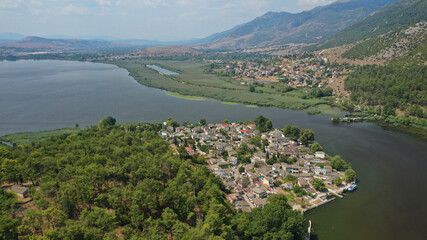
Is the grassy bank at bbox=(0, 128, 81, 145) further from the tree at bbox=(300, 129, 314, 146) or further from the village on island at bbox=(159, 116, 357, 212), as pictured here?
the tree at bbox=(300, 129, 314, 146)

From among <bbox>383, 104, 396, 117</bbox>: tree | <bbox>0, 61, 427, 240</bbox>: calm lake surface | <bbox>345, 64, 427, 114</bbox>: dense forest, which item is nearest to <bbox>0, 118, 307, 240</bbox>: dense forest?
<bbox>0, 61, 427, 240</bbox>: calm lake surface

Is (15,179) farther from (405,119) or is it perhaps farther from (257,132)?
(405,119)

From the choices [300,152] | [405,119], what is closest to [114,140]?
[300,152]

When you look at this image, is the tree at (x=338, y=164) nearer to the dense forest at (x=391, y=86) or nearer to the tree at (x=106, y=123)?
the dense forest at (x=391, y=86)

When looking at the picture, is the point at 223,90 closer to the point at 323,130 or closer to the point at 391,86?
the point at 323,130

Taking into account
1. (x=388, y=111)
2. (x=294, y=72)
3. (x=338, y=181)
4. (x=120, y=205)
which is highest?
(x=294, y=72)

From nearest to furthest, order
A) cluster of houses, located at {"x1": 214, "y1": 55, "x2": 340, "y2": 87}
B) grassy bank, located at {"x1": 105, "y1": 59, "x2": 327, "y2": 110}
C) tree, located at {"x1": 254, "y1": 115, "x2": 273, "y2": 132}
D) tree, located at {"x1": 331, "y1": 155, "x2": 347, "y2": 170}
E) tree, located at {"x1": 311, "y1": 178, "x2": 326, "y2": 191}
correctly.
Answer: tree, located at {"x1": 311, "y1": 178, "x2": 326, "y2": 191} → tree, located at {"x1": 331, "y1": 155, "x2": 347, "y2": 170} → tree, located at {"x1": 254, "y1": 115, "x2": 273, "y2": 132} → grassy bank, located at {"x1": 105, "y1": 59, "x2": 327, "y2": 110} → cluster of houses, located at {"x1": 214, "y1": 55, "x2": 340, "y2": 87}

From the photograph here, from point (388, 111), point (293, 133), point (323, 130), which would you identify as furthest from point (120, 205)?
point (388, 111)
